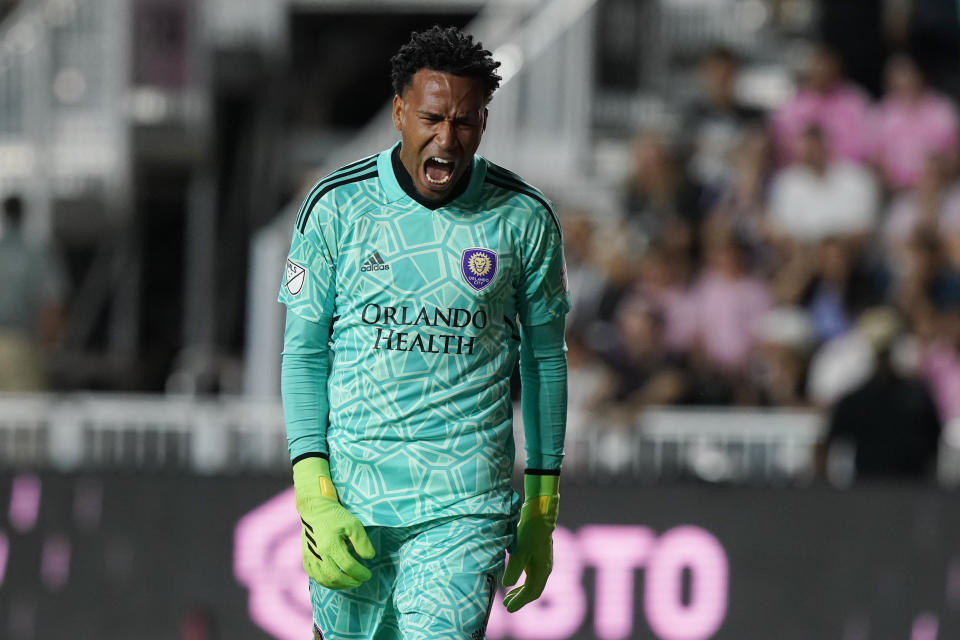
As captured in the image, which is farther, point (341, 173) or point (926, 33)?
point (926, 33)

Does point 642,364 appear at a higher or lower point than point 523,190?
lower

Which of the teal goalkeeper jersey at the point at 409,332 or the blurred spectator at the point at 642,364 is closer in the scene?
the teal goalkeeper jersey at the point at 409,332

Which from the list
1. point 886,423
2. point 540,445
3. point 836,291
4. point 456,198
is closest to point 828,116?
point 836,291

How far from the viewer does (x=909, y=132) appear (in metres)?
11.1

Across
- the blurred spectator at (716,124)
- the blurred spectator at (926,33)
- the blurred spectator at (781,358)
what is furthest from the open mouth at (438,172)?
the blurred spectator at (926,33)

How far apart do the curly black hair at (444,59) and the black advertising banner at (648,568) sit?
3.83 m

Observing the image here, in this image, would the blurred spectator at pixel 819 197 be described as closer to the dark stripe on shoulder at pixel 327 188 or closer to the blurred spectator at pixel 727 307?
the blurred spectator at pixel 727 307

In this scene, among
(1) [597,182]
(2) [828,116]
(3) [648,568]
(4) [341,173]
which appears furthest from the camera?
(1) [597,182]

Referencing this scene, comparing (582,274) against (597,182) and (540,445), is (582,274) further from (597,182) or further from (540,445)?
(540,445)

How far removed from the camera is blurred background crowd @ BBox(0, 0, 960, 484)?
9.48 metres

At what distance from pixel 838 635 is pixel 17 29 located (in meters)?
9.27

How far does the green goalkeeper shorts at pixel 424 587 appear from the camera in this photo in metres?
4.14

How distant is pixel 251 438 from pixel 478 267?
513cm

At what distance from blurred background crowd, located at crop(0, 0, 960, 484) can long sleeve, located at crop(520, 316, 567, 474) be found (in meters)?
4.21
